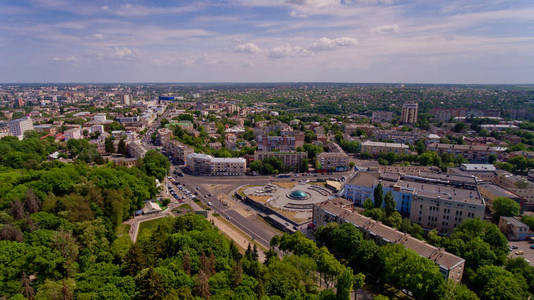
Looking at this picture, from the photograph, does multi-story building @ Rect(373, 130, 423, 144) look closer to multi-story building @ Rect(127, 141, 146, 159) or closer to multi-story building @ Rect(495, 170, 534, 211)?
multi-story building @ Rect(495, 170, 534, 211)

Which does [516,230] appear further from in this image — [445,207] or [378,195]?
[378,195]

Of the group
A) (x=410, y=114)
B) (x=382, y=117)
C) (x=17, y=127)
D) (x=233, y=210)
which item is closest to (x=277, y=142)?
(x=233, y=210)

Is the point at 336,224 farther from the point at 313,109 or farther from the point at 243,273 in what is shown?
the point at 313,109

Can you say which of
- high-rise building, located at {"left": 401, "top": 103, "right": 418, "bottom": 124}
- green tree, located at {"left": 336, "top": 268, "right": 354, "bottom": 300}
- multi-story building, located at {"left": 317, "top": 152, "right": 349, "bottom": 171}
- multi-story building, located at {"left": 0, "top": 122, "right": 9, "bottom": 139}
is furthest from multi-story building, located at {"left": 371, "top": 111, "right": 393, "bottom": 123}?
multi-story building, located at {"left": 0, "top": 122, "right": 9, "bottom": 139}

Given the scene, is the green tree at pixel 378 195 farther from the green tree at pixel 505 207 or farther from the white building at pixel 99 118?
the white building at pixel 99 118

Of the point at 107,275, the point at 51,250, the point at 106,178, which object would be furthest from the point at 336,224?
the point at 106,178

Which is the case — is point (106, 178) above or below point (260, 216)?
above
